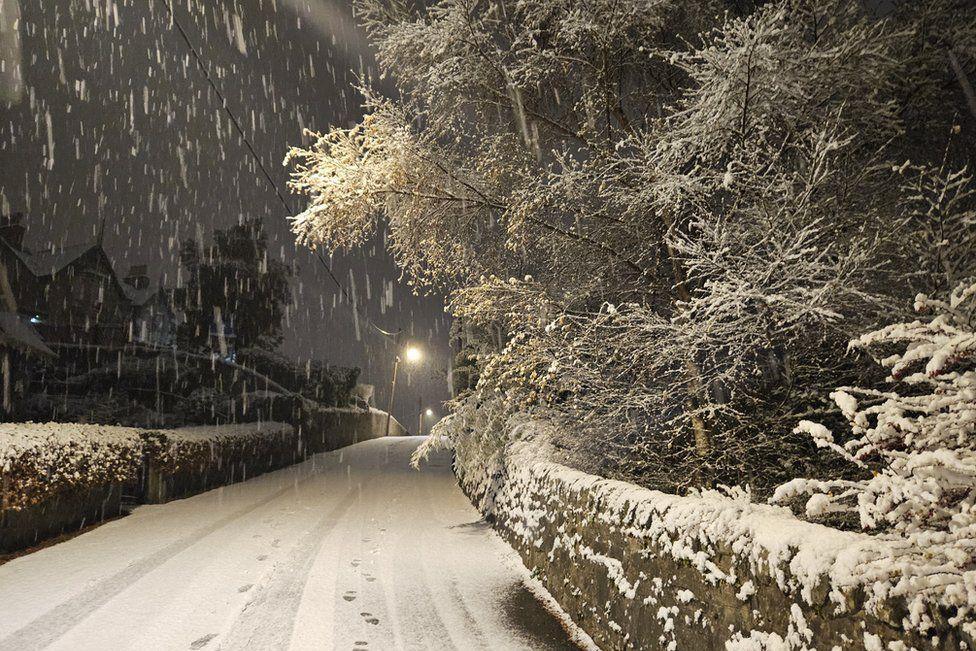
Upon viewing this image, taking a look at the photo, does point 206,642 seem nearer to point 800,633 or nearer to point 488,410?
point 800,633

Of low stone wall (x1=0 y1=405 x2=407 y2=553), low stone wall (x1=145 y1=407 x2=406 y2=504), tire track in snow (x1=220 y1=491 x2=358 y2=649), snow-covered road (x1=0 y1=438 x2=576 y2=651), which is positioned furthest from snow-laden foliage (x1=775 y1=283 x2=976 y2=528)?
low stone wall (x1=145 y1=407 x2=406 y2=504)

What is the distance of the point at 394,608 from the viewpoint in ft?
15.0

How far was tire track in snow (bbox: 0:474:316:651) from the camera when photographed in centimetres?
375

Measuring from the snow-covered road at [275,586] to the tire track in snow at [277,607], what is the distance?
0.02m

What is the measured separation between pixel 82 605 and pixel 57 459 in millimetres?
3092

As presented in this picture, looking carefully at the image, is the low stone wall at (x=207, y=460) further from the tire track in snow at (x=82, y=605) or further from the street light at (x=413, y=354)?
the street light at (x=413, y=354)

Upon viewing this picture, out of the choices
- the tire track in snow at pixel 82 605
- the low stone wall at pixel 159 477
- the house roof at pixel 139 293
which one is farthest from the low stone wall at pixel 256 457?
the house roof at pixel 139 293

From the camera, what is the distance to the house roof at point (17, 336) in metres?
16.0

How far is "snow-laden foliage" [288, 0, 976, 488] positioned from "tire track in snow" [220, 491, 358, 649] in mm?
2965

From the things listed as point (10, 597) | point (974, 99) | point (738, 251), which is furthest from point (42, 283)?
point (974, 99)

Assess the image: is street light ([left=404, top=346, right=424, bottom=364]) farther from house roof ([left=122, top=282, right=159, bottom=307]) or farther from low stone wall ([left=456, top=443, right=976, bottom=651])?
low stone wall ([left=456, top=443, right=976, bottom=651])

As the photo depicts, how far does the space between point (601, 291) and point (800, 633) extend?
5026mm

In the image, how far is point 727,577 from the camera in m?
2.48

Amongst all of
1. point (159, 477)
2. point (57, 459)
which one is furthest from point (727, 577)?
point (159, 477)
